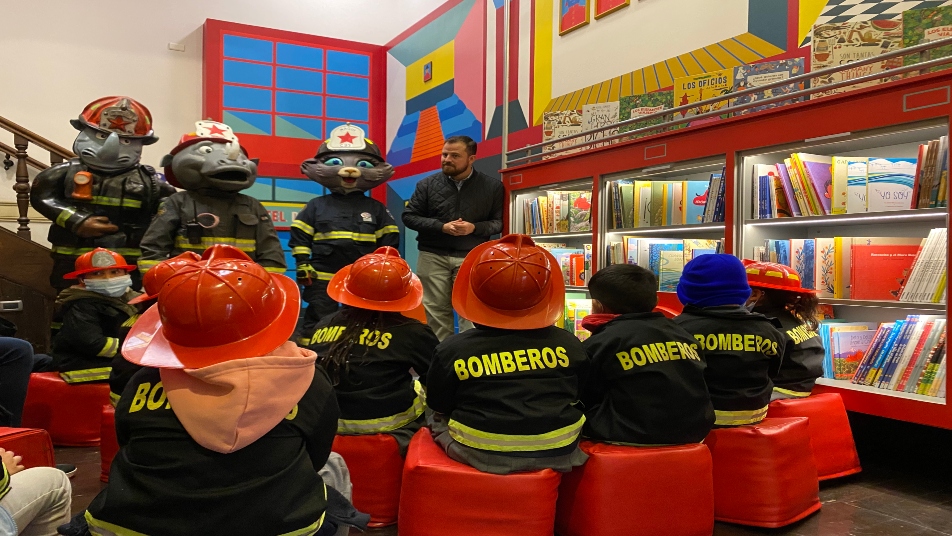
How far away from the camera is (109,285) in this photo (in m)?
3.67

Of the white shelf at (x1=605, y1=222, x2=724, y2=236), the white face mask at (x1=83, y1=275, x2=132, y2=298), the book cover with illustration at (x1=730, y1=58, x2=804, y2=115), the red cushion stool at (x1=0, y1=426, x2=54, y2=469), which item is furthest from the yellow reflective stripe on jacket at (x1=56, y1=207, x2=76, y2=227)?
the book cover with illustration at (x1=730, y1=58, x2=804, y2=115)

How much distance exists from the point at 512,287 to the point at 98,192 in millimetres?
3630

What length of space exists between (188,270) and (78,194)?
3.64 metres

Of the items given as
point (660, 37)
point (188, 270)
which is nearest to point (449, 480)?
point (188, 270)

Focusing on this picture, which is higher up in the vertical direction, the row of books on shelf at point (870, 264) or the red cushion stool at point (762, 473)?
the row of books on shelf at point (870, 264)

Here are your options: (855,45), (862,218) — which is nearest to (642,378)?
(862,218)

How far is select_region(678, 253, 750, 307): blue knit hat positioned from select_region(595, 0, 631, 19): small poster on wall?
323 cm

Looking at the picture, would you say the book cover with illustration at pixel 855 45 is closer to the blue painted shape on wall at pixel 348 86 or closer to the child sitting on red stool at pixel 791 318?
the child sitting on red stool at pixel 791 318

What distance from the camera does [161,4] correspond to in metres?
8.25

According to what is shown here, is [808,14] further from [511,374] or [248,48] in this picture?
[248,48]

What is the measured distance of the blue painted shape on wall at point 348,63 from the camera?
8.81m

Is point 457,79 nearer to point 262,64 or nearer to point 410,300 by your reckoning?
point 262,64

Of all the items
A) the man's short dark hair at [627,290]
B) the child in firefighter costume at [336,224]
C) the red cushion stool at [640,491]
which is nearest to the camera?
the red cushion stool at [640,491]

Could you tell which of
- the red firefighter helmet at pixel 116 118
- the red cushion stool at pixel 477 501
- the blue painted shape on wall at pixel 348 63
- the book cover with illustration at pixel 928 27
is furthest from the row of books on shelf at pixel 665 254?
the blue painted shape on wall at pixel 348 63
